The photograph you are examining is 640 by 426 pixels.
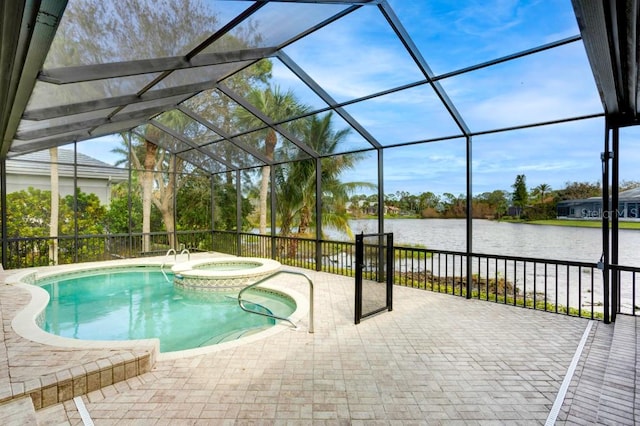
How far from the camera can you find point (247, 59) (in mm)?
4934

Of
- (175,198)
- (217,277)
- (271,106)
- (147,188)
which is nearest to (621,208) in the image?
(271,106)

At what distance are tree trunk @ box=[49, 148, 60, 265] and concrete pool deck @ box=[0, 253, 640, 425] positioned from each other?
5.53m

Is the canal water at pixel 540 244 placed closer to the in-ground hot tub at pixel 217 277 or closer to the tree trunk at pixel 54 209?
the in-ground hot tub at pixel 217 277

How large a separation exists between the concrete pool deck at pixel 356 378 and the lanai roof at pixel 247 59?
250 cm

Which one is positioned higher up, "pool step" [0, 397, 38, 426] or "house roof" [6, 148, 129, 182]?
"house roof" [6, 148, 129, 182]

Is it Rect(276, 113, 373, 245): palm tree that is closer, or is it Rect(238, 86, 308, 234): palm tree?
Rect(238, 86, 308, 234): palm tree

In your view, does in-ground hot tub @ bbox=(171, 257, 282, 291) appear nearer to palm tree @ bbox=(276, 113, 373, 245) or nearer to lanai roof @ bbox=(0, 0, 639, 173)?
lanai roof @ bbox=(0, 0, 639, 173)

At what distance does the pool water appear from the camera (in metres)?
5.10

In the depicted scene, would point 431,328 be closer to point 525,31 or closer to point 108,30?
point 525,31

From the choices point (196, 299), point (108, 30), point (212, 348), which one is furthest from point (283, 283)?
point (108, 30)

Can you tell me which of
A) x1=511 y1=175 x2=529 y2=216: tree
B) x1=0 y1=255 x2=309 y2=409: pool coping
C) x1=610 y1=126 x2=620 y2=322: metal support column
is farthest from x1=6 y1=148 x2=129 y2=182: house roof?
x1=610 y1=126 x2=620 y2=322: metal support column

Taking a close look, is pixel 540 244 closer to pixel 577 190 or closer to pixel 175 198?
pixel 577 190

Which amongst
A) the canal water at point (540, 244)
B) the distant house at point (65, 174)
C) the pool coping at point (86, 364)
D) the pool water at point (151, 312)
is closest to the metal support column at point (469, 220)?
the canal water at point (540, 244)

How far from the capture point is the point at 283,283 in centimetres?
697
